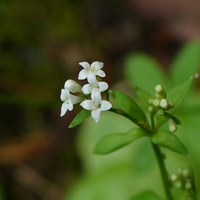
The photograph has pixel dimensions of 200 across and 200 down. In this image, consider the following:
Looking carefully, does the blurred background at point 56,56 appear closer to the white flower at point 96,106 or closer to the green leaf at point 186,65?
the green leaf at point 186,65

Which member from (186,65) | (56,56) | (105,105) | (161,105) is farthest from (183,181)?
(56,56)

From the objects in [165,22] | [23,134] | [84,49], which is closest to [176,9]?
[165,22]

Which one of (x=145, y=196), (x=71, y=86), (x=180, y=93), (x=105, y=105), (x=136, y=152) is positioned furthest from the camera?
(x=136, y=152)

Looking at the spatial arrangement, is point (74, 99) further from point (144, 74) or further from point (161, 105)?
point (144, 74)

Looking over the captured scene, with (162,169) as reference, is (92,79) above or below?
above

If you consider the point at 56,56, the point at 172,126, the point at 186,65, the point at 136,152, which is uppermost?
the point at 56,56

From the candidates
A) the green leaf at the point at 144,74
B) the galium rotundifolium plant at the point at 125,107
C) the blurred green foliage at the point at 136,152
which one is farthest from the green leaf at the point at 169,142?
the green leaf at the point at 144,74
